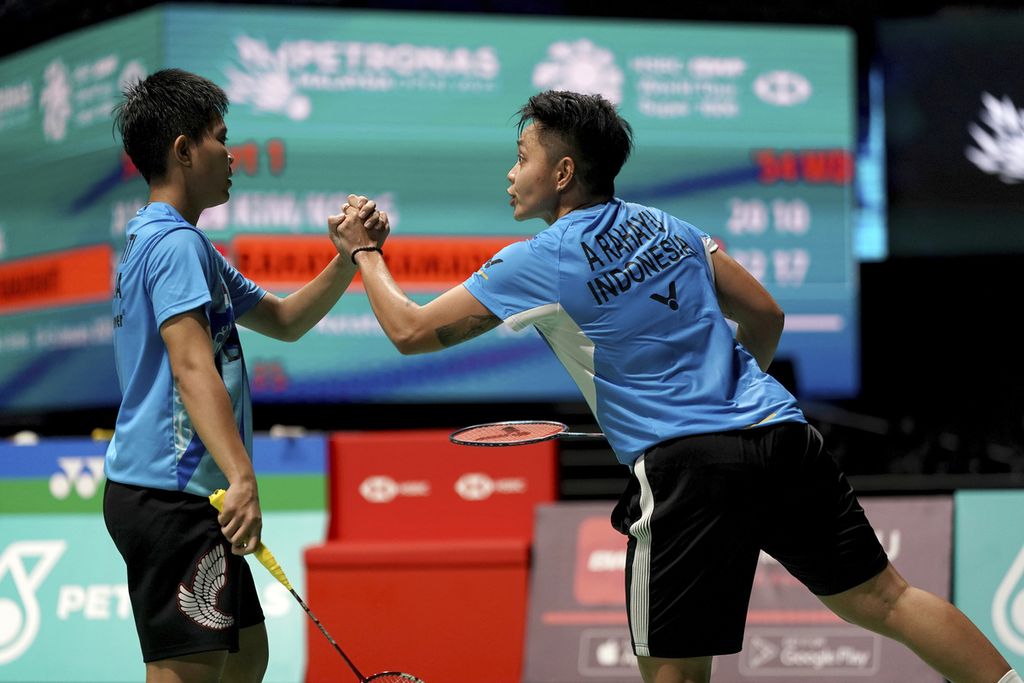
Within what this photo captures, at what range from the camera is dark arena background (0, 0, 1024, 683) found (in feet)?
18.2

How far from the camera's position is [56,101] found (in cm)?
822

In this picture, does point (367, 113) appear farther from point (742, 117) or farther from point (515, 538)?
point (515, 538)

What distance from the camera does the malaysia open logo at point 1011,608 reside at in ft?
16.6

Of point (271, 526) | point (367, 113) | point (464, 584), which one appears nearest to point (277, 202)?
point (367, 113)

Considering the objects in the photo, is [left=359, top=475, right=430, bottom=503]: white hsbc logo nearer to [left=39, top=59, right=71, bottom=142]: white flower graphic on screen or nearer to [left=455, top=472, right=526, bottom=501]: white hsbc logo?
[left=455, top=472, right=526, bottom=501]: white hsbc logo

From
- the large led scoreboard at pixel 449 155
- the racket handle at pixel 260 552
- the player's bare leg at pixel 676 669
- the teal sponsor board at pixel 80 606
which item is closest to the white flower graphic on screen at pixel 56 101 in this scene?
the large led scoreboard at pixel 449 155

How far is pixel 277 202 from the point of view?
7.45m

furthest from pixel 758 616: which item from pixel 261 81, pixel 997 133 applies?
pixel 997 133

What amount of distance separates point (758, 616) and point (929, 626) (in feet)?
6.72

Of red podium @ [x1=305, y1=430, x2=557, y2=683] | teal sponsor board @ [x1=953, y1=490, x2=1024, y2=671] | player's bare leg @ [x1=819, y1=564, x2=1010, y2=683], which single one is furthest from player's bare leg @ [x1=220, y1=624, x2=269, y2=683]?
teal sponsor board @ [x1=953, y1=490, x2=1024, y2=671]

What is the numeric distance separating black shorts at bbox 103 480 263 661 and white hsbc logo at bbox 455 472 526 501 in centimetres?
285

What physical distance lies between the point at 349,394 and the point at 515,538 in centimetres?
214

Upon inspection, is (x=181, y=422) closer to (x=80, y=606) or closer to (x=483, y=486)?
(x=80, y=606)

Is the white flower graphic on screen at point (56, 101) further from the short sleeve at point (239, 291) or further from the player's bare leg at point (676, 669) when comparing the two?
the player's bare leg at point (676, 669)
